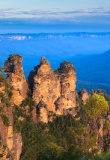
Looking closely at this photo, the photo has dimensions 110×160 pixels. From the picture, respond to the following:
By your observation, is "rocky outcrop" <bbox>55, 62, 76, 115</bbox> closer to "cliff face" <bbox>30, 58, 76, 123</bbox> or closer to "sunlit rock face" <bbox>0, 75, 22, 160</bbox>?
"cliff face" <bbox>30, 58, 76, 123</bbox>

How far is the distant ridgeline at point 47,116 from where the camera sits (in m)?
39.9

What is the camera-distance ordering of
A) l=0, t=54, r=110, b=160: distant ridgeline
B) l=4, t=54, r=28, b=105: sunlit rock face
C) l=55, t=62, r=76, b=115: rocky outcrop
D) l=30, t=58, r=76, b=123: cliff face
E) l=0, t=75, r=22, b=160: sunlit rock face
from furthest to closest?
l=55, t=62, r=76, b=115: rocky outcrop < l=30, t=58, r=76, b=123: cliff face < l=4, t=54, r=28, b=105: sunlit rock face < l=0, t=54, r=110, b=160: distant ridgeline < l=0, t=75, r=22, b=160: sunlit rock face

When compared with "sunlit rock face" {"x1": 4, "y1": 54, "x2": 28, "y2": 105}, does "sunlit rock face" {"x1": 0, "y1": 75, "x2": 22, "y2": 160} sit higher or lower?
lower

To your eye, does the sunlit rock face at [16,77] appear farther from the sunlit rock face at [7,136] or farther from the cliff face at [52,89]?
the sunlit rock face at [7,136]

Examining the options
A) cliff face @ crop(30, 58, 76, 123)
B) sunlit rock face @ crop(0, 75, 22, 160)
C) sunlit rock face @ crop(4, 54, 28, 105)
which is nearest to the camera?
sunlit rock face @ crop(0, 75, 22, 160)

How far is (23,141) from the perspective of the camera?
44.1 metres

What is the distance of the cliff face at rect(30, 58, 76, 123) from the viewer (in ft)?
164

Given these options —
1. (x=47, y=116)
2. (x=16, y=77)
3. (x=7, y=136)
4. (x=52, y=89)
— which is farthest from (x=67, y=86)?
(x=7, y=136)

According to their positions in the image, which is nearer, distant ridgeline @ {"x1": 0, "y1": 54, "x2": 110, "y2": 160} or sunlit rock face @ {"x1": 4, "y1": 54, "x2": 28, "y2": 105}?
distant ridgeline @ {"x1": 0, "y1": 54, "x2": 110, "y2": 160}

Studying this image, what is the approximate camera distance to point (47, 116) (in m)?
50.1

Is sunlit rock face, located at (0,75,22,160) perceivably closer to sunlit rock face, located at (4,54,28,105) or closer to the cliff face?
sunlit rock face, located at (4,54,28,105)

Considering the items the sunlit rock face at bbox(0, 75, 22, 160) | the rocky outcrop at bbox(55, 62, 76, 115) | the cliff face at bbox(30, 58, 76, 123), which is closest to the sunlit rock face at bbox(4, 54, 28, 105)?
the cliff face at bbox(30, 58, 76, 123)

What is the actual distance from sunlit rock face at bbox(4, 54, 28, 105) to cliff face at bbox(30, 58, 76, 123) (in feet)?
8.93

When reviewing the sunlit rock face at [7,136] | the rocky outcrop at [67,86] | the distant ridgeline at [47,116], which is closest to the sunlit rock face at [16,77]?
the distant ridgeline at [47,116]
